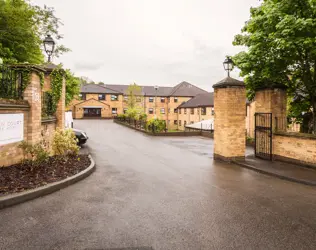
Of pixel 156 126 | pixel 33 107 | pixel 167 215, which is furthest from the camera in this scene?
pixel 156 126

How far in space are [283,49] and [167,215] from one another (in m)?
7.95

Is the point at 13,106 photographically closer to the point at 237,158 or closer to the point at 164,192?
the point at 164,192

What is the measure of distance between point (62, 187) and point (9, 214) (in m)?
Result: 1.66

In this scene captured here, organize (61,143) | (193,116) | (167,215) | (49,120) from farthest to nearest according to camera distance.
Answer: (193,116) < (49,120) < (61,143) < (167,215)

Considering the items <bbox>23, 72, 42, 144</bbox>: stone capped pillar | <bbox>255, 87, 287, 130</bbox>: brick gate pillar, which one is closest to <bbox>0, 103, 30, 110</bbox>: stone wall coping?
<bbox>23, 72, 42, 144</bbox>: stone capped pillar

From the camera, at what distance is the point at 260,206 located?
16.5ft

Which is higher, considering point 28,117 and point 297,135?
point 28,117

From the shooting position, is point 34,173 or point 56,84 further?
point 56,84

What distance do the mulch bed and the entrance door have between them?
4738cm

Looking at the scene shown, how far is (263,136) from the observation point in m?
10.5

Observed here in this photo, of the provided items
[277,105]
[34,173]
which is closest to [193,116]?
[277,105]

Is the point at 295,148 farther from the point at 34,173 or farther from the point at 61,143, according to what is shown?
the point at 34,173

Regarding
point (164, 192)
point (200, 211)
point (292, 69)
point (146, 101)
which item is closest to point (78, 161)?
point (164, 192)

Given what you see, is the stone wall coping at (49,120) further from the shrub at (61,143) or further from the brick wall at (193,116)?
the brick wall at (193,116)
